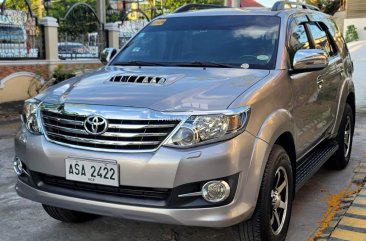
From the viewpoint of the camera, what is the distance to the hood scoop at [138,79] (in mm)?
3458

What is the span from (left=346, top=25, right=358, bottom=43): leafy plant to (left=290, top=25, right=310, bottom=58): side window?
29.2 m

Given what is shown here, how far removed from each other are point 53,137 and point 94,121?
39cm

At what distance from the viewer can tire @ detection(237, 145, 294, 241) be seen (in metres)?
3.16

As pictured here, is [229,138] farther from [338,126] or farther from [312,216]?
[338,126]

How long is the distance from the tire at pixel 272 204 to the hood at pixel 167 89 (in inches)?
21.5

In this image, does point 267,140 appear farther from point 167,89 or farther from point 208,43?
point 208,43

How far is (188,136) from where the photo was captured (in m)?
2.91

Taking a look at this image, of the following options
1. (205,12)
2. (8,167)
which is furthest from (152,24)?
(8,167)

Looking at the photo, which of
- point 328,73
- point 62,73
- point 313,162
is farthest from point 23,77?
point 313,162

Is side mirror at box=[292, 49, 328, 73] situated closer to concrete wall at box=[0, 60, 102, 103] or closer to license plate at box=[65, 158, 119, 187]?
license plate at box=[65, 158, 119, 187]

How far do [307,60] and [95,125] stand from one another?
1.80m

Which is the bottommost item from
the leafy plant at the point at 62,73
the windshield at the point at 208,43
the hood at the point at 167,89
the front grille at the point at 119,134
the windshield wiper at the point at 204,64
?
the leafy plant at the point at 62,73

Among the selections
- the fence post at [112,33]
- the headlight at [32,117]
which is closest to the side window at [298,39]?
the headlight at [32,117]

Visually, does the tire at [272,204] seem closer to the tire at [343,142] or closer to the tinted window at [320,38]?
the tinted window at [320,38]
